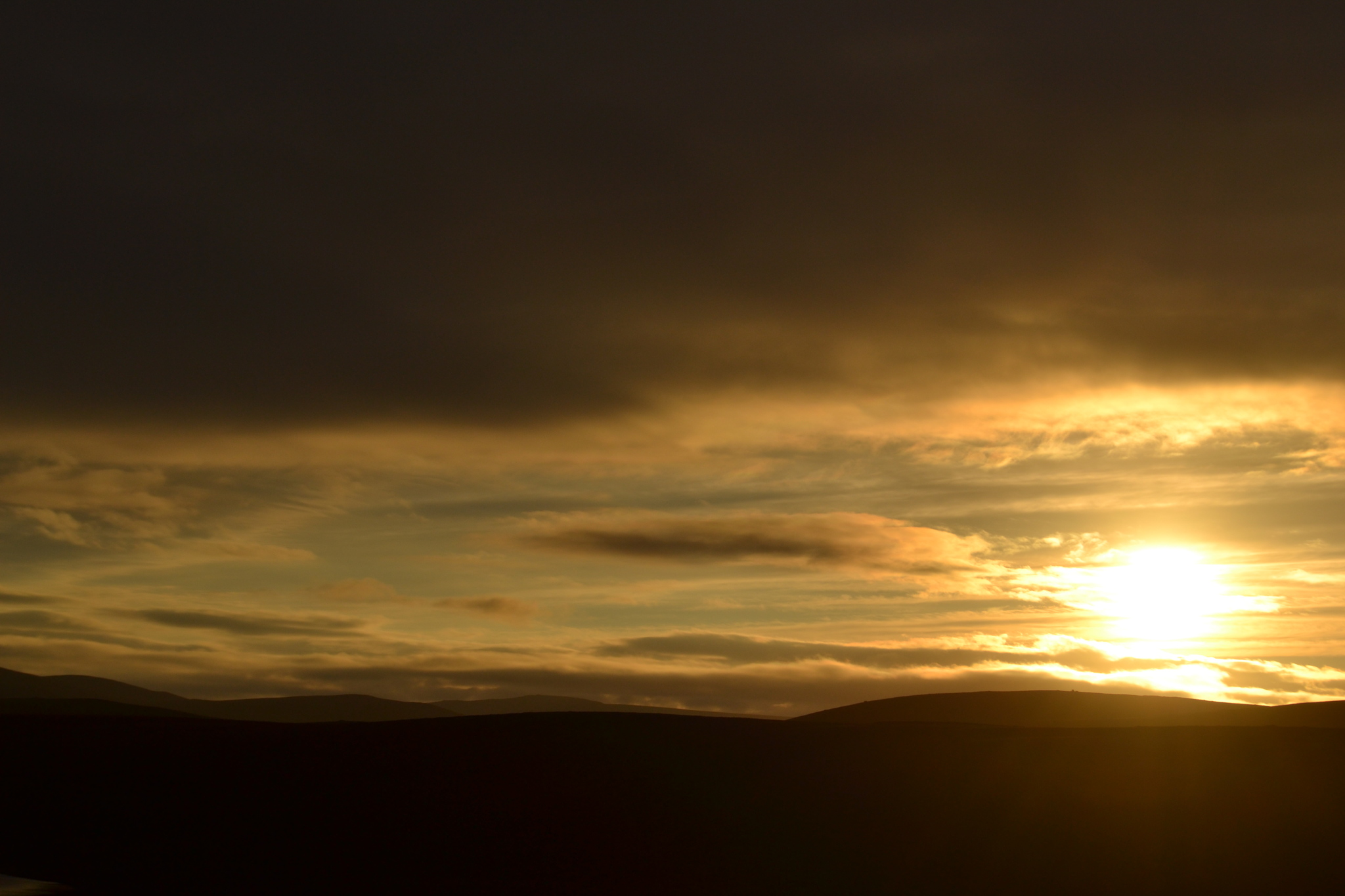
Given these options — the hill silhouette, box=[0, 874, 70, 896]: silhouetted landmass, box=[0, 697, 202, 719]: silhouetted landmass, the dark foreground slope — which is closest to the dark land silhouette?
the dark foreground slope

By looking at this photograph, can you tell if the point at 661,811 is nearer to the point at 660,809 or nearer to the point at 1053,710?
the point at 660,809

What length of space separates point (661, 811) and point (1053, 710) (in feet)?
360

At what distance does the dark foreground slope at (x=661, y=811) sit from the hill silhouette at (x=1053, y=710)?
6685 centimetres

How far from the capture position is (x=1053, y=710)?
13338 centimetres

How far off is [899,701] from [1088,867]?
10573 centimetres

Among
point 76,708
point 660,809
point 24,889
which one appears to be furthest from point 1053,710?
point 24,889

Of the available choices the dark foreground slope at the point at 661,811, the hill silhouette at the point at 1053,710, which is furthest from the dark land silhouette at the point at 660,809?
the hill silhouette at the point at 1053,710

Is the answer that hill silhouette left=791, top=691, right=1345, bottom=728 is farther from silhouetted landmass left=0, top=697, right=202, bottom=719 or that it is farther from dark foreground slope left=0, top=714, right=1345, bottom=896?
silhouetted landmass left=0, top=697, right=202, bottom=719

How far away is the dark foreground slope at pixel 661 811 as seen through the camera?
30.5 metres

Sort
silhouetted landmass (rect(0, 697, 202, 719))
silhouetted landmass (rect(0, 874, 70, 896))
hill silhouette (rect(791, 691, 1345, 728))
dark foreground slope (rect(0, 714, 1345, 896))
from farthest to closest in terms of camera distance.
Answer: silhouetted landmass (rect(0, 697, 202, 719)), hill silhouette (rect(791, 691, 1345, 728)), dark foreground slope (rect(0, 714, 1345, 896)), silhouetted landmass (rect(0, 874, 70, 896))

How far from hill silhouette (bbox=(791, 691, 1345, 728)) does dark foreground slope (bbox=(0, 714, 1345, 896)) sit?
219ft

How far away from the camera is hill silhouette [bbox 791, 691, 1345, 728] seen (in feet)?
393

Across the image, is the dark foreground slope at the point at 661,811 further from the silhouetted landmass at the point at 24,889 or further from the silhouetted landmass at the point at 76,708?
the silhouetted landmass at the point at 76,708

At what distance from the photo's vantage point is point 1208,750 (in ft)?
141
